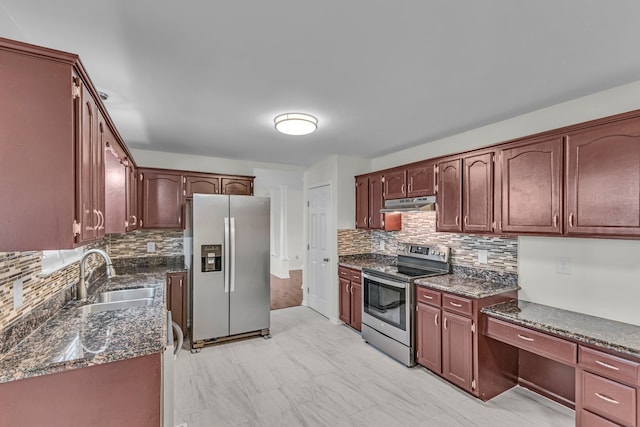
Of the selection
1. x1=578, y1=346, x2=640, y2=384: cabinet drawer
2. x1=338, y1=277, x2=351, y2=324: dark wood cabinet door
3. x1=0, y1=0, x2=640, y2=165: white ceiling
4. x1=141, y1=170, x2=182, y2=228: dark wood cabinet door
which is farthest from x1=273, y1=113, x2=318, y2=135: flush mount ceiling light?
x1=578, y1=346, x2=640, y2=384: cabinet drawer

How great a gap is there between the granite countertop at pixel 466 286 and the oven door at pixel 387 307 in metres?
0.25

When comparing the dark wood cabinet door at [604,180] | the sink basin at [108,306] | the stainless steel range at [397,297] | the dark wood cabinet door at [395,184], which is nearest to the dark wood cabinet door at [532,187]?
the dark wood cabinet door at [604,180]

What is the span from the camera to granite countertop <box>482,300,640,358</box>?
1818 millimetres

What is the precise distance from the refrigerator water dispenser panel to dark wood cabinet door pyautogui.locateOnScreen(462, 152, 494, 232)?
2.75 meters

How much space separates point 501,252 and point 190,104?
3112 mm

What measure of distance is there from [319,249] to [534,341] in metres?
3.06

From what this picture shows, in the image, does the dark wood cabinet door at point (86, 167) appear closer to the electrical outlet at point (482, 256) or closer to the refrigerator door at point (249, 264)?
the refrigerator door at point (249, 264)

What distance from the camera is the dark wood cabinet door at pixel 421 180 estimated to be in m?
3.28

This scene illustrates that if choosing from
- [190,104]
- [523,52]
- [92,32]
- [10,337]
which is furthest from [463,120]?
[10,337]

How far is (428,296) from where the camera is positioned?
9.66ft

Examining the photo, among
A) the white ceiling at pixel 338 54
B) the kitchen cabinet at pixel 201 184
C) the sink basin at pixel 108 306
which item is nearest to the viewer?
the white ceiling at pixel 338 54

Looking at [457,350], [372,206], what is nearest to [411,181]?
[372,206]

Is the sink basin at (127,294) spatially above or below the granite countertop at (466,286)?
below

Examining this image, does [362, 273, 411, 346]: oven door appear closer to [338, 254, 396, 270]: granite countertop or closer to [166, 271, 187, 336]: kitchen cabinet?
[338, 254, 396, 270]: granite countertop
